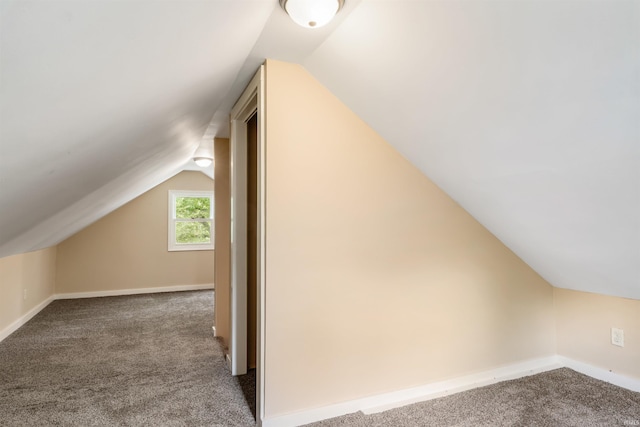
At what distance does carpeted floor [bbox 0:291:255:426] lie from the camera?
2133mm

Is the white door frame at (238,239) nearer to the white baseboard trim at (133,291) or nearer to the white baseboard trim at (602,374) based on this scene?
the white baseboard trim at (602,374)

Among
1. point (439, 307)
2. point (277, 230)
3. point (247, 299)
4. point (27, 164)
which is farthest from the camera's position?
point (247, 299)

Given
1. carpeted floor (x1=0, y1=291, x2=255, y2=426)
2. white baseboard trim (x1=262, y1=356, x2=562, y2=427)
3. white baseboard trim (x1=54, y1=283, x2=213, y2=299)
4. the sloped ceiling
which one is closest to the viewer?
the sloped ceiling

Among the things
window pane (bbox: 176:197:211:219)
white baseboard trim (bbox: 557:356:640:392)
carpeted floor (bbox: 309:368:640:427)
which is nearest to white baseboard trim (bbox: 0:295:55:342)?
window pane (bbox: 176:197:211:219)

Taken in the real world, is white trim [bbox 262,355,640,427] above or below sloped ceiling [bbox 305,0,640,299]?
below

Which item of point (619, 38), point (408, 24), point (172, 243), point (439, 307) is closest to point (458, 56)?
point (408, 24)

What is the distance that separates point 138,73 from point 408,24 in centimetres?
104

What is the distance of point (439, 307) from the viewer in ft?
7.78

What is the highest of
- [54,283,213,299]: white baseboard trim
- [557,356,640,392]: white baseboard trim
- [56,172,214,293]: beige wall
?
[56,172,214,293]: beige wall

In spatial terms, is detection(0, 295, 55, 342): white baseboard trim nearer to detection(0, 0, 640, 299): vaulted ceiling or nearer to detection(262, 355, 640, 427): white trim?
detection(0, 0, 640, 299): vaulted ceiling

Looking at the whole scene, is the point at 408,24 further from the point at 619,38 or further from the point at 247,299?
the point at 247,299

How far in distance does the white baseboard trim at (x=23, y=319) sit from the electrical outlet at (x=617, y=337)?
5280mm

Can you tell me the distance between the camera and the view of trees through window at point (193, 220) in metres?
6.24

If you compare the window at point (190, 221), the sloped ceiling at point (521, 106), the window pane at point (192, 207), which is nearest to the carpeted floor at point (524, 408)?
the sloped ceiling at point (521, 106)
